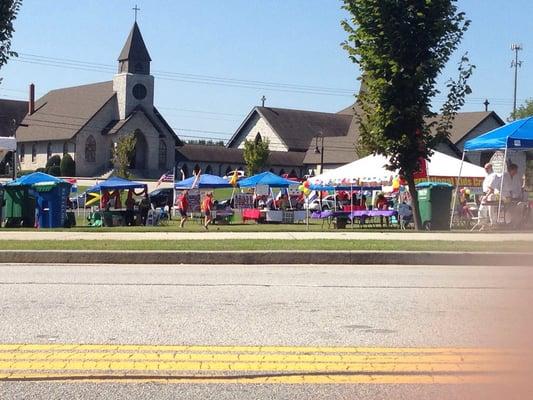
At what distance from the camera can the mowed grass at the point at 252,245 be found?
1461cm

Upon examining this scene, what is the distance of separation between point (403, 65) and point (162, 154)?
65800 millimetres

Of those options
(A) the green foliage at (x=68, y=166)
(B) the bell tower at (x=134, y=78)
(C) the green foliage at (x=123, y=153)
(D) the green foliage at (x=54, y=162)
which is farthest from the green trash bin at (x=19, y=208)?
(B) the bell tower at (x=134, y=78)

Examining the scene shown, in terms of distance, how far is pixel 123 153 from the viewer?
74000mm

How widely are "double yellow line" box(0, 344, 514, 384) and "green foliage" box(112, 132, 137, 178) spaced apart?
223ft

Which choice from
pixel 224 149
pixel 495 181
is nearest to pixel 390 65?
pixel 495 181

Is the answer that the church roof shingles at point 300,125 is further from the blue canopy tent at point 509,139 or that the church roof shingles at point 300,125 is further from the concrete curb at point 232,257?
the concrete curb at point 232,257

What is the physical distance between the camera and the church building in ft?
266

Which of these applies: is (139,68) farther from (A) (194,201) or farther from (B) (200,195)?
(A) (194,201)

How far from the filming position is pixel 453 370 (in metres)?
5.66

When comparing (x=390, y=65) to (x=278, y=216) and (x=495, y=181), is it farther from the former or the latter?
(x=278, y=216)

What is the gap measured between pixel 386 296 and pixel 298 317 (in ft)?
6.43

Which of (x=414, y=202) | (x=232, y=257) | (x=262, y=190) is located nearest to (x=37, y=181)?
(x=262, y=190)

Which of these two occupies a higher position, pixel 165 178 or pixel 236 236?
pixel 165 178

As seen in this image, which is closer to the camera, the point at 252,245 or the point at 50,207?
the point at 252,245
